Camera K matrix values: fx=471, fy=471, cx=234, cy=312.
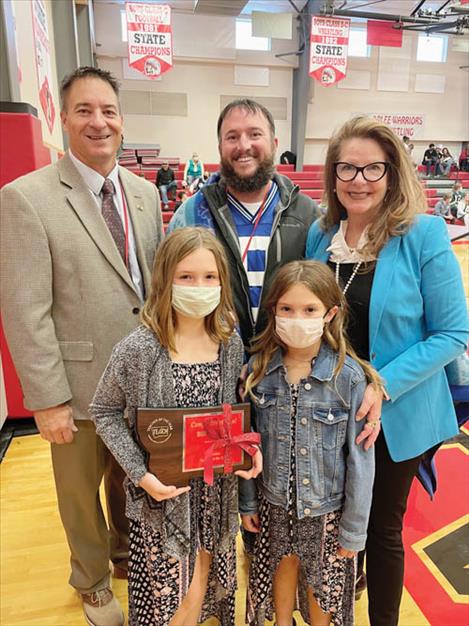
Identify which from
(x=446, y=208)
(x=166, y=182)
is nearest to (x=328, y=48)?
(x=166, y=182)

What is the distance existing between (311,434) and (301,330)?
0.33m

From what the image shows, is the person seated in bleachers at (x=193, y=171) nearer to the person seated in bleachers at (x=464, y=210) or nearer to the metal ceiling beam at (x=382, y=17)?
the metal ceiling beam at (x=382, y=17)

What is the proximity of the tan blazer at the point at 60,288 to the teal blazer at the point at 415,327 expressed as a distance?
2.87 ft

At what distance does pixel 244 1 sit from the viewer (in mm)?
11516

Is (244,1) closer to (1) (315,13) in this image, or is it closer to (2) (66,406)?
(1) (315,13)

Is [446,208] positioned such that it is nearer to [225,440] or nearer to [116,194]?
[116,194]

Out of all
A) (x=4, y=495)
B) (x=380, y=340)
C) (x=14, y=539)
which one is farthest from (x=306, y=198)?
(x=4, y=495)

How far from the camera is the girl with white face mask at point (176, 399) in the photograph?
1384 millimetres

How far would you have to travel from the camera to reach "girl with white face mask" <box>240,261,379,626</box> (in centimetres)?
143

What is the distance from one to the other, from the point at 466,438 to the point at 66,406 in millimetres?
2968

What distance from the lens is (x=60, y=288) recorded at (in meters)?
1.64

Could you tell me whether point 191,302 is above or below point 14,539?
above

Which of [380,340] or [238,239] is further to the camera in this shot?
[238,239]

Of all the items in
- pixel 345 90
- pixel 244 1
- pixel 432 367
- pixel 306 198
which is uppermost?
pixel 244 1
